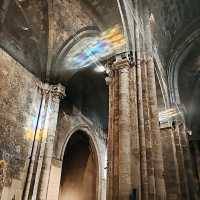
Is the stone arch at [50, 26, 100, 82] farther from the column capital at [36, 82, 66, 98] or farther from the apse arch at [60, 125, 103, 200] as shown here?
the apse arch at [60, 125, 103, 200]

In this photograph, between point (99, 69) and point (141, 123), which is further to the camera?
point (99, 69)

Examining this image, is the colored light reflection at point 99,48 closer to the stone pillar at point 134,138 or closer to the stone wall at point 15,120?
the stone pillar at point 134,138

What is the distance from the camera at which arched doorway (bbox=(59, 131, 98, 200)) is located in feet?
45.5

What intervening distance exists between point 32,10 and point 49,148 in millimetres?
5117

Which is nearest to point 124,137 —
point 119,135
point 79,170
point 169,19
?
point 119,135

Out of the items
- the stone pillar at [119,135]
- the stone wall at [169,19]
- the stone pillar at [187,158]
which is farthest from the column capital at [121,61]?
the stone pillar at [187,158]

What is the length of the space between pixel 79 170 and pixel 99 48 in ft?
26.1

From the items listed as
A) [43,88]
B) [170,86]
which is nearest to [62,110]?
[43,88]

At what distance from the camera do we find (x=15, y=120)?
8.38 m

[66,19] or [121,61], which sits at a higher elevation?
[66,19]

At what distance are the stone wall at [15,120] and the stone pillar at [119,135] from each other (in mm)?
3717

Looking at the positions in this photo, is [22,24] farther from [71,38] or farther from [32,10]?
[71,38]

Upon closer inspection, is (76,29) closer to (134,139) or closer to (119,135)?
(119,135)

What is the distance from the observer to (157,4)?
1055 cm
